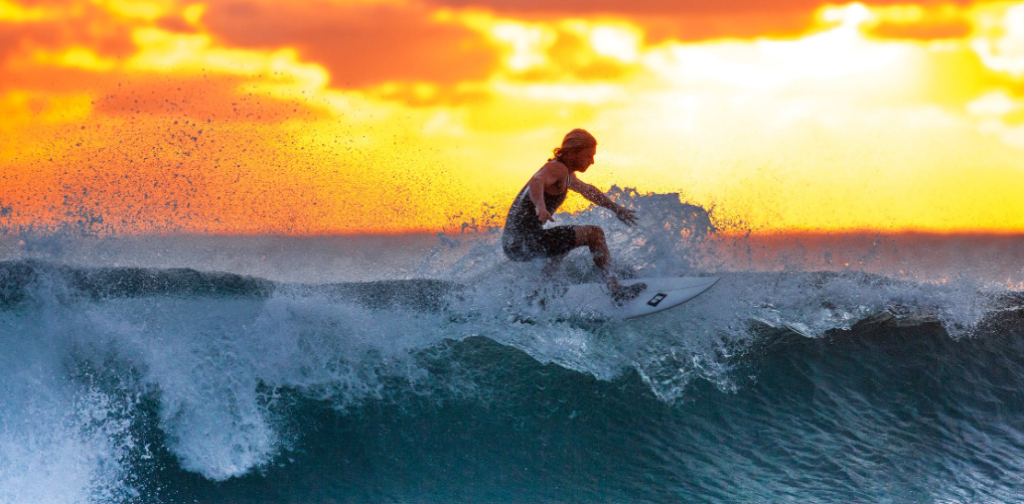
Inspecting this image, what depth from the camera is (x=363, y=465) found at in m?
4.54

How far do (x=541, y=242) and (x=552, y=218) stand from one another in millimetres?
320

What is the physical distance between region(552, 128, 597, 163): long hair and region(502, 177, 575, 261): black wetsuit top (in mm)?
250

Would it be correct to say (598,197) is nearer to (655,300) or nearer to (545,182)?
(545,182)

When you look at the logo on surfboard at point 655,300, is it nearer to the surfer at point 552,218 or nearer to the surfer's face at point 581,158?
the surfer at point 552,218

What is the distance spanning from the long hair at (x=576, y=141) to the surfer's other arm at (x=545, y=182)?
0.13 m

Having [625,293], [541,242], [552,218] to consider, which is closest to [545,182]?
[552,218]

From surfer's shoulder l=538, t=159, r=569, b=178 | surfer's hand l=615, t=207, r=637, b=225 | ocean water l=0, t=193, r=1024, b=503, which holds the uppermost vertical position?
surfer's shoulder l=538, t=159, r=569, b=178

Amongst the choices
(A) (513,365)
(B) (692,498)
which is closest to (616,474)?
(B) (692,498)

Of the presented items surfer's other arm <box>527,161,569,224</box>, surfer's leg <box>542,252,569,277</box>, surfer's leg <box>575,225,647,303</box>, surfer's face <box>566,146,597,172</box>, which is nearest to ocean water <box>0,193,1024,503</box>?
surfer's leg <box>542,252,569,277</box>

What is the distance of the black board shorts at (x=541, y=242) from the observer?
5258mm

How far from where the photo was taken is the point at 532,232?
207 inches

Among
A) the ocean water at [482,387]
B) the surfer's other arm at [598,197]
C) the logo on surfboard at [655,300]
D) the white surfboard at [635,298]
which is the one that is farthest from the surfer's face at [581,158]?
the logo on surfboard at [655,300]

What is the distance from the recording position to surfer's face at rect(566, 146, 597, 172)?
202 inches

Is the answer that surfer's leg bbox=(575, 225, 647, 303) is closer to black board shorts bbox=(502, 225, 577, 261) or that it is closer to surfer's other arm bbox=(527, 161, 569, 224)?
black board shorts bbox=(502, 225, 577, 261)
